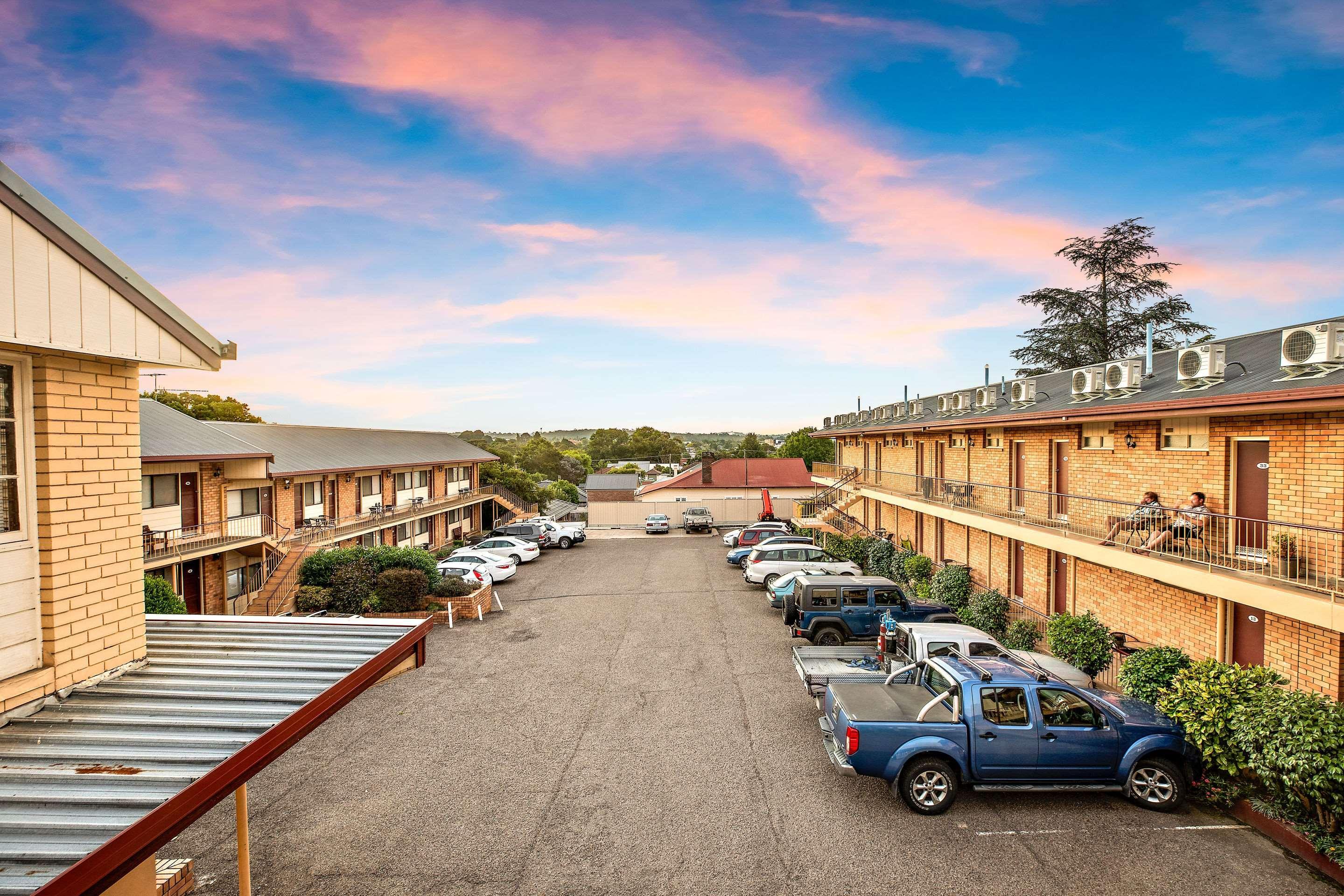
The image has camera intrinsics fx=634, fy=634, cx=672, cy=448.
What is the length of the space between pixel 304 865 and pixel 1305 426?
48.0 ft

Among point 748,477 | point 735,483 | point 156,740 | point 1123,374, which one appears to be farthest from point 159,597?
point 748,477

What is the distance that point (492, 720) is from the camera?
11547 mm

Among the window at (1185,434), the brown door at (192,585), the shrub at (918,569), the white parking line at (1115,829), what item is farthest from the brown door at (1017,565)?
the brown door at (192,585)

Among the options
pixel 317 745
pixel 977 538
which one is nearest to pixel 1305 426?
pixel 977 538

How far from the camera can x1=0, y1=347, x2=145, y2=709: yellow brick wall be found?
4.26 meters

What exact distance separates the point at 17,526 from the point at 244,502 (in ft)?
64.8

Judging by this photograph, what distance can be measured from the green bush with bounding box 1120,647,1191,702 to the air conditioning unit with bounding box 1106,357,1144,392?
563 centimetres

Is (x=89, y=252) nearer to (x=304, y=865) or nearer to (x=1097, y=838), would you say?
(x=304, y=865)

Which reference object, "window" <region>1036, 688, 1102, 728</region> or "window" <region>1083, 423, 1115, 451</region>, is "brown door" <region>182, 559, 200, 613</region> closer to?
"window" <region>1036, 688, 1102, 728</region>

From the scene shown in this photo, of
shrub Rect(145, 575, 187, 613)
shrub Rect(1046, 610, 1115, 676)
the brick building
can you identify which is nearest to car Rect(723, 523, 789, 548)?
the brick building

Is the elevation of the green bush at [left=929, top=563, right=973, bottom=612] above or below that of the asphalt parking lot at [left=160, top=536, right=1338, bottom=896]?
above

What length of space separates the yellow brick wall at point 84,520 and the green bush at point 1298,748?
11389 mm

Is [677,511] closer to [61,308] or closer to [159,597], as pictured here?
[159,597]

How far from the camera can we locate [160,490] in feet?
58.3
